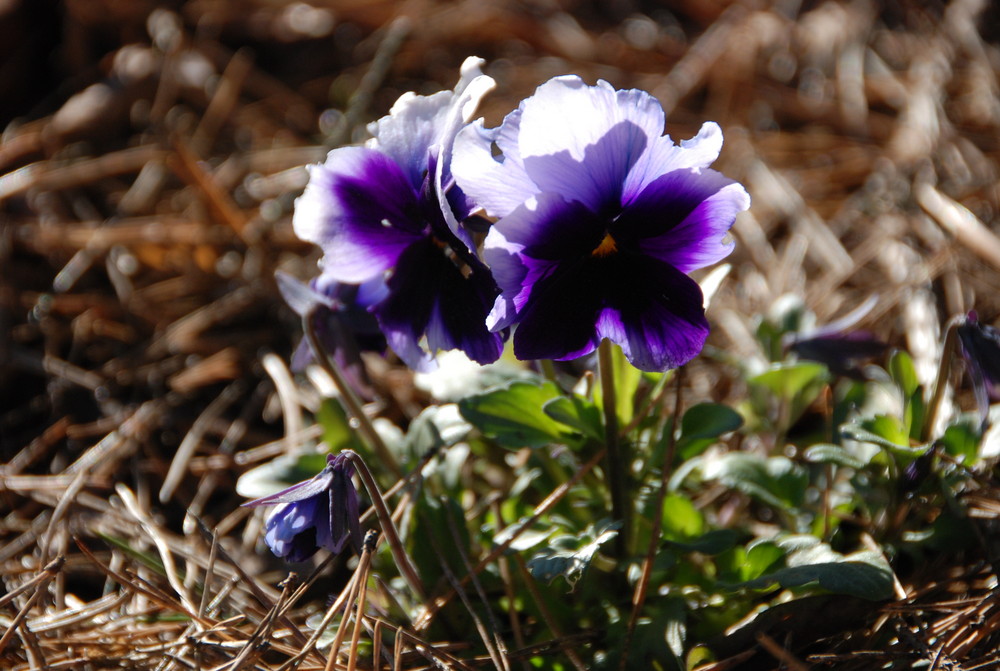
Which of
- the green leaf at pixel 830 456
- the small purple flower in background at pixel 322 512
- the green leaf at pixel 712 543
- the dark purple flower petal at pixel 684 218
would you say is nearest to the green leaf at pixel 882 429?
the green leaf at pixel 830 456

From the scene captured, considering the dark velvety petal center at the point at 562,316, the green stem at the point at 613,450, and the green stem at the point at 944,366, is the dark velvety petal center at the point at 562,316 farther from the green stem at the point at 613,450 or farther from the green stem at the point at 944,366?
the green stem at the point at 944,366

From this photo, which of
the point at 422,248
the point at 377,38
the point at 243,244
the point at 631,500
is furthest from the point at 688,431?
the point at 377,38

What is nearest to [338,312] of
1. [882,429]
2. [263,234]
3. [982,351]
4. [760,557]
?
[760,557]

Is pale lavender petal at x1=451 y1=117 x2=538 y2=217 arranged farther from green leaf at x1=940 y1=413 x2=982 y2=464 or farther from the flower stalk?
green leaf at x1=940 y1=413 x2=982 y2=464

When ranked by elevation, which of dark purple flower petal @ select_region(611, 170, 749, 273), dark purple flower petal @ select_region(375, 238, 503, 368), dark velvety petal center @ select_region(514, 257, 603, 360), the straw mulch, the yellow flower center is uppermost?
dark purple flower petal @ select_region(611, 170, 749, 273)

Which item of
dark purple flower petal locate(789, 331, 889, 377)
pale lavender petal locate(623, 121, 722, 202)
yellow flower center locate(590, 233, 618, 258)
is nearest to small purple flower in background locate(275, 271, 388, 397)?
yellow flower center locate(590, 233, 618, 258)

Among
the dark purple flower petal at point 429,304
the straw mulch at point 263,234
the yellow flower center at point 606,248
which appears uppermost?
the yellow flower center at point 606,248

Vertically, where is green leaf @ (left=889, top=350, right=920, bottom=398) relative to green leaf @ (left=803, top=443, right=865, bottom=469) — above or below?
above
